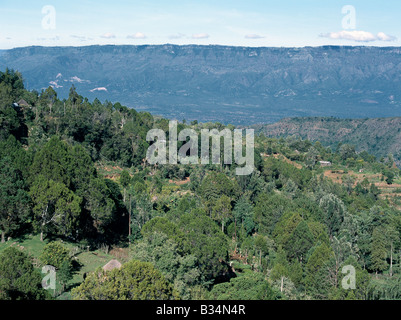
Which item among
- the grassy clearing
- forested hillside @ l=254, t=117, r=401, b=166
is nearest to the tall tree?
the grassy clearing

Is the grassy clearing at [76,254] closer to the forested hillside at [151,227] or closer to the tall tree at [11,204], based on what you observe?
the forested hillside at [151,227]

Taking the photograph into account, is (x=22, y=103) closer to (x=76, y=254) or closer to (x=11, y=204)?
(x=11, y=204)

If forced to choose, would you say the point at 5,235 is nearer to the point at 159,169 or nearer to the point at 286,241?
the point at 286,241

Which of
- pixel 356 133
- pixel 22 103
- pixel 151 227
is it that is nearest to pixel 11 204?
pixel 151 227

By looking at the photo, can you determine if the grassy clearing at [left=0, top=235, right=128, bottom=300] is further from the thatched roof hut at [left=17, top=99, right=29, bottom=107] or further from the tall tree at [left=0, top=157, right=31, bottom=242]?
the thatched roof hut at [left=17, top=99, right=29, bottom=107]

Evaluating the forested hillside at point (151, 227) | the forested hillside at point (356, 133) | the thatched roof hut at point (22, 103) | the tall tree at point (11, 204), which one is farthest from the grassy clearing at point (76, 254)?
the forested hillside at point (356, 133)

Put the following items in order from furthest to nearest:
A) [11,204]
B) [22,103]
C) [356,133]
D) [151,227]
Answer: [356,133]
[22,103]
[151,227]
[11,204]

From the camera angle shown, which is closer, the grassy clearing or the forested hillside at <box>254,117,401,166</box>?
the grassy clearing
